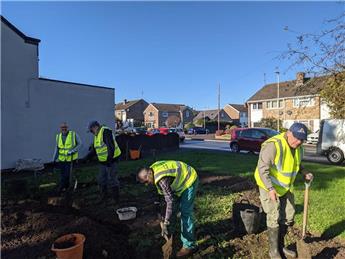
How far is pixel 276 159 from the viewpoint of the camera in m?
4.54

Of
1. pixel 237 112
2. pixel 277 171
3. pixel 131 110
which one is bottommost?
pixel 277 171

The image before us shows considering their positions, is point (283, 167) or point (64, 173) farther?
point (64, 173)

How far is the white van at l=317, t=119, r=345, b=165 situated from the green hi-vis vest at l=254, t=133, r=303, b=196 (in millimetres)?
12614

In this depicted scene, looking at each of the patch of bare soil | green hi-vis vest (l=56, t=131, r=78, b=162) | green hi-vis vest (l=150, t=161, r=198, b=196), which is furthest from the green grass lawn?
green hi-vis vest (l=56, t=131, r=78, b=162)

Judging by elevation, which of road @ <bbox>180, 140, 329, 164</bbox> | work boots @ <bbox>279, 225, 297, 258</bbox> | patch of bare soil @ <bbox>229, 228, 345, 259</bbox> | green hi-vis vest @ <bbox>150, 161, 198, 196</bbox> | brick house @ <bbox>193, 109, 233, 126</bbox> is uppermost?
brick house @ <bbox>193, 109, 233, 126</bbox>

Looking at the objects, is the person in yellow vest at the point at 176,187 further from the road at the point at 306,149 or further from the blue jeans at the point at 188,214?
the road at the point at 306,149

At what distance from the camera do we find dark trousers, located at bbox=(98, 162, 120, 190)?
7859 millimetres

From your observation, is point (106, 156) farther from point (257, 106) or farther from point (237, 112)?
point (237, 112)

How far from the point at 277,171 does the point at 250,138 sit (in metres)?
16.0

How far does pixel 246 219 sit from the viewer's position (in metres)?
5.43

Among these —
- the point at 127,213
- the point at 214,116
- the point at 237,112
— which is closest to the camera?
the point at 127,213

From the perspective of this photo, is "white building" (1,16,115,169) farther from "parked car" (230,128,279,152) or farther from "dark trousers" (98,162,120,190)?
"parked car" (230,128,279,152)

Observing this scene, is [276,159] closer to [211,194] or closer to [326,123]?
[211,194]

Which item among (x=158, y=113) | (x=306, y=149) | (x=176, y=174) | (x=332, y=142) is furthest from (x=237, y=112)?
(x=176, y=174)
